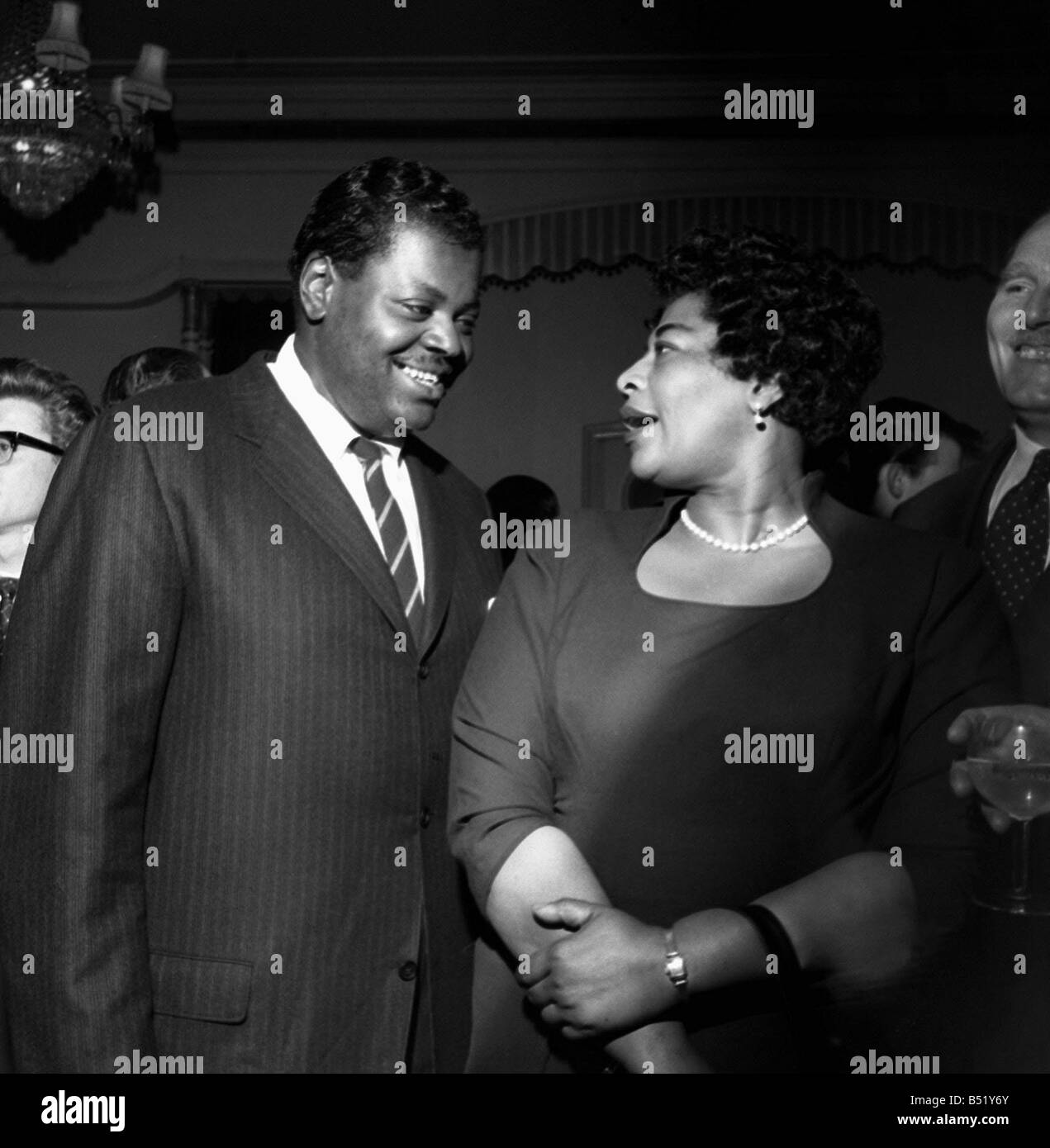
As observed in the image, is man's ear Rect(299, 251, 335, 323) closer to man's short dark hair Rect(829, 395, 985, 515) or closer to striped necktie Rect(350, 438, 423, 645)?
striped necktie Rect(350, 438, 423, 645)

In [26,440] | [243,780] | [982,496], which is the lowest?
[243,780]

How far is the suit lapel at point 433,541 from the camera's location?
1590 millimetres

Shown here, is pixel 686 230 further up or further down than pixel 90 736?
further up

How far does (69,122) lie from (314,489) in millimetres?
812

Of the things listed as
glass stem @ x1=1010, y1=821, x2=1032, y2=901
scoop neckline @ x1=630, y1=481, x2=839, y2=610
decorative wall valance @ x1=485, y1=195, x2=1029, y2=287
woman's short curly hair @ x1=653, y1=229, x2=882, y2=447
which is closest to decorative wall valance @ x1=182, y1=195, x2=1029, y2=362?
decorative wall valance @ x1=485, y1=195, x2=1029, y2=287

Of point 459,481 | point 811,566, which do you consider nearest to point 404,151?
point 459,481

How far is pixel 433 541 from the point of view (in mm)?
1641

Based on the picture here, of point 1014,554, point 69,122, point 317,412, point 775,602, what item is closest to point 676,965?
point 775,602

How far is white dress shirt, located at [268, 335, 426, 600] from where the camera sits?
1613mm

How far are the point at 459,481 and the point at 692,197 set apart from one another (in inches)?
21.8

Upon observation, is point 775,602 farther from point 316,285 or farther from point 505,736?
point 316,285

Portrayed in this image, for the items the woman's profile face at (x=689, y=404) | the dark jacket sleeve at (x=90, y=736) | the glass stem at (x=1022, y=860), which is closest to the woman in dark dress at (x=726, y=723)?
the woman's profile face at (x=689, y=404)

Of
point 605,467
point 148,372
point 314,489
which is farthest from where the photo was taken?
point 148,372

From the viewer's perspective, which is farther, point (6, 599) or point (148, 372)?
point (148, 372)
